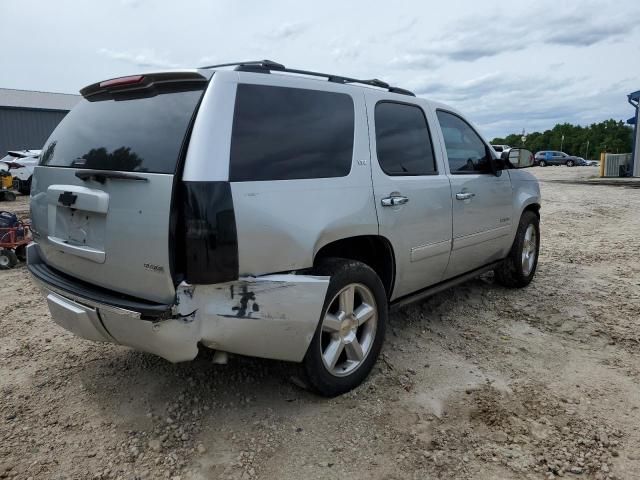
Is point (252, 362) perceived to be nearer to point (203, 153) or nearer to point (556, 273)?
point (203, 153)

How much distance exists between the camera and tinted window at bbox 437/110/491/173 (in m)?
4.23

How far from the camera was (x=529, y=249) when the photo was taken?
5.59 metres

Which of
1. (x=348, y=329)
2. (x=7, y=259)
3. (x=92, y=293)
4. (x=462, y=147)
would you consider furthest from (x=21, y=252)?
(x=462, y=147)

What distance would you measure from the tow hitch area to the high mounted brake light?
117cm

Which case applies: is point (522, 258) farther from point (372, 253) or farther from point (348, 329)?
point (348, 329)

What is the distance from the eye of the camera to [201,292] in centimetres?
247

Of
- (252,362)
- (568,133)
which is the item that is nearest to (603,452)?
(252,362)

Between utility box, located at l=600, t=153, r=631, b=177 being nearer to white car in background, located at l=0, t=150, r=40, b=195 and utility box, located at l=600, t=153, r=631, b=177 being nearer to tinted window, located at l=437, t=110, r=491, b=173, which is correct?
tinted window, located at l=437, t=110, r=491, b=173

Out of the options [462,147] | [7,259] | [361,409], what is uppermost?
[462,147]

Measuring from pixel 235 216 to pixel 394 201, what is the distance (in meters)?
1.32

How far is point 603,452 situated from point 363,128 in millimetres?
2275

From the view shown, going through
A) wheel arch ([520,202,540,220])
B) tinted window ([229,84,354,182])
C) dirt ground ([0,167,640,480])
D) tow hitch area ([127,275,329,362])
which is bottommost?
dirt ground ([0,167,640,480])

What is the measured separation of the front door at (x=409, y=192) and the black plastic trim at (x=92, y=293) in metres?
1.51

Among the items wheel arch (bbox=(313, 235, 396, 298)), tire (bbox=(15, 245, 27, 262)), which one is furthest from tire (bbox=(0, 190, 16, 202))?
wheel arch (bbox=(313, 235, 396, 298))
